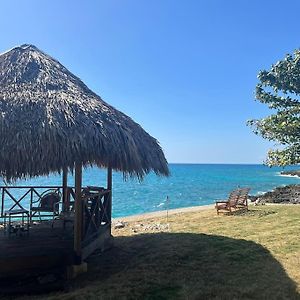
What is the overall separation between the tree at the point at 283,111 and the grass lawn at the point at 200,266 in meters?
1.92

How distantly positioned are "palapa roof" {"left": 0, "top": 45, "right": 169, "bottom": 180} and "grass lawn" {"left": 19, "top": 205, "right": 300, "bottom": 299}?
69.8 inches

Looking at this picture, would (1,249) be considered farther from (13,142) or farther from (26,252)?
(13,142)

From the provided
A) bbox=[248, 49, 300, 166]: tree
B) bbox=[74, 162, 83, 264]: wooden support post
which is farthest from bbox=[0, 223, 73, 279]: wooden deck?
bbox=[248, 49, 300, 166]: tree

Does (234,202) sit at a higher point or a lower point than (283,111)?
lower

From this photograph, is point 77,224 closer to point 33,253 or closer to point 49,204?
point 33,253

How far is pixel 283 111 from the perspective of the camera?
7.00 m

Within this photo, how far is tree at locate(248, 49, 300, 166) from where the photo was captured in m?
6.49

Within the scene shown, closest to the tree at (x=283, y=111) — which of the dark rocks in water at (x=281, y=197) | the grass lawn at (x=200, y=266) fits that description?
the grass lawn at (x=200, y=266)

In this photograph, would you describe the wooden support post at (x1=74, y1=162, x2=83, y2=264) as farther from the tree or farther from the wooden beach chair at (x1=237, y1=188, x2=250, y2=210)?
the wooden beach chair at (x1=237, y1=188, x2=250, y2=210)

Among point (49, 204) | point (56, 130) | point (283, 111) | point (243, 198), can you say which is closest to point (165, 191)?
point (243, 198)

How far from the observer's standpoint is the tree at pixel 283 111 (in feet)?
21.3

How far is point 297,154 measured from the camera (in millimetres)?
6555

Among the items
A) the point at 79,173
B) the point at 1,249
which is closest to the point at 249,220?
the point at 79,173

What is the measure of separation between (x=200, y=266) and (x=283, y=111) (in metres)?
3.46
